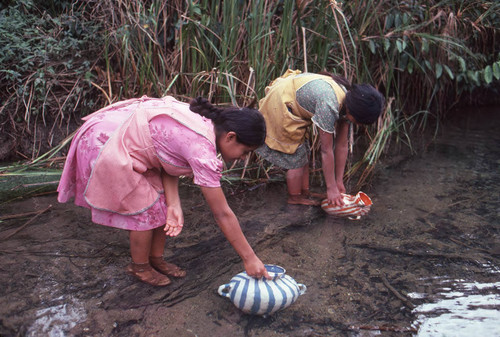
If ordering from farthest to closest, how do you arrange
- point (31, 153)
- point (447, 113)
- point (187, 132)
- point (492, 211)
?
point (447, 113) → point (31, 153) → point (492, 211) → point (187, 132)

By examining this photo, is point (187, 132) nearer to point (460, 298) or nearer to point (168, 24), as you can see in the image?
point (460, 298)

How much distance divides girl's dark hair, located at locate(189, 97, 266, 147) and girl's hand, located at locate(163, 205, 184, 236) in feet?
A: 1.13

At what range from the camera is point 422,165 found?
3.75 meters

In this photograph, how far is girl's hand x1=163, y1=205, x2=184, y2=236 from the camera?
1.71m

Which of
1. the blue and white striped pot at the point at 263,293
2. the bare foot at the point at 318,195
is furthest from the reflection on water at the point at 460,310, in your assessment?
the bare foot at the point at 318,195

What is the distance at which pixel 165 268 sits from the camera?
2.06 metres

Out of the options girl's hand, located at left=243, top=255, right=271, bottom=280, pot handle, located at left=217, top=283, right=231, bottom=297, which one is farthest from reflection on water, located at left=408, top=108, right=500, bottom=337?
pot handle, located at left=217, top=283, right=231, bottom=297

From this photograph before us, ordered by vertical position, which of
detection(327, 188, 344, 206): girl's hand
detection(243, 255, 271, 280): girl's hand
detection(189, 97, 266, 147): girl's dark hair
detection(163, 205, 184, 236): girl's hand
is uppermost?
detection(189, 97, 266, 147): girl's dark hair

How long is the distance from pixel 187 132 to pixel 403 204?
175 cm

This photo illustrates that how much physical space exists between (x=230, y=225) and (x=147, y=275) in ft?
1.73

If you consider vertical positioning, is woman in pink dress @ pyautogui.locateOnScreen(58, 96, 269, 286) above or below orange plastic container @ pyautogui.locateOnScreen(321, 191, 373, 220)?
above

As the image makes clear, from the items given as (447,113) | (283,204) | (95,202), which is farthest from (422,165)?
(95,202)

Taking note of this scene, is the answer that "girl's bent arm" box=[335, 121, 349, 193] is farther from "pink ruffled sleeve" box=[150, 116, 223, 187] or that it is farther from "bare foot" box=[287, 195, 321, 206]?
"pink ruffled sleeve" box=[150, 116, 223, 187]

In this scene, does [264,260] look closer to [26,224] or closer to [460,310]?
[460,310]
